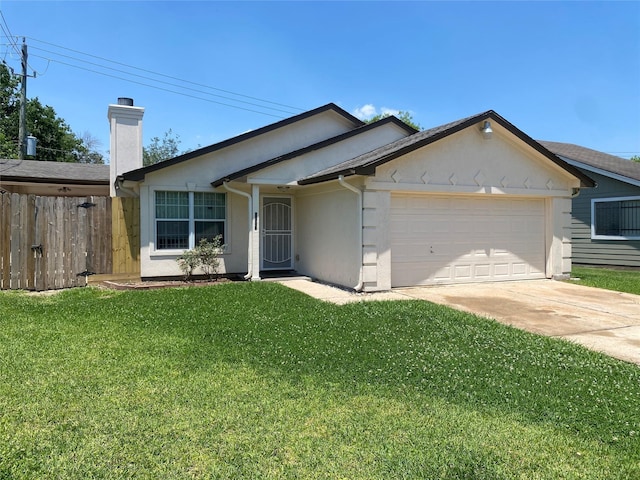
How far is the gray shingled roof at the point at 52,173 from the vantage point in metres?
13.8

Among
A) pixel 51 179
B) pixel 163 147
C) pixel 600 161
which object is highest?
pixel 163 147

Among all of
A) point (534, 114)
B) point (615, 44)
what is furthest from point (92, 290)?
point (534, 114)

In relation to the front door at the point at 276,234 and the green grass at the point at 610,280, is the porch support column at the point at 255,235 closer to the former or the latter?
the front door at the point at 276,234

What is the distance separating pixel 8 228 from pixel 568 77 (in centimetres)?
2192

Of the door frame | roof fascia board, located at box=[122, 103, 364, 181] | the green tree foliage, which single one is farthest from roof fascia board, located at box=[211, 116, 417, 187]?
the green tree foliage

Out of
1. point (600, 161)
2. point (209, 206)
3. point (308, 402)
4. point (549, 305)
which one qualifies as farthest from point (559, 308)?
point (600, 161)

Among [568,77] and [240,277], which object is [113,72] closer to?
[240,277]

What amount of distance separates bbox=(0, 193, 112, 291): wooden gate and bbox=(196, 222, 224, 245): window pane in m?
2.19

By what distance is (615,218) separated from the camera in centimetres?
1519

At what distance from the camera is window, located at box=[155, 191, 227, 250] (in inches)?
448

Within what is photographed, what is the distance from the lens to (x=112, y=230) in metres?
10.7

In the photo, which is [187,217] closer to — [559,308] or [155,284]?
[155,284]

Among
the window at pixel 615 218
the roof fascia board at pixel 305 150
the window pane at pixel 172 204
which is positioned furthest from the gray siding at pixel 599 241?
the window pane at pixel 172 204

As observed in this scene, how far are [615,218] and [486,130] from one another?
824cm
